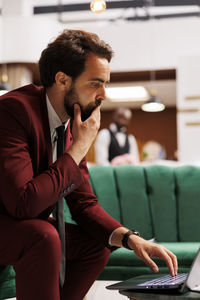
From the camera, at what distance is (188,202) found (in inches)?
112

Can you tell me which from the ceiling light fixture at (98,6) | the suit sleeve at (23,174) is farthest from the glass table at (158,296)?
the ceiling light fixture at (98,6)

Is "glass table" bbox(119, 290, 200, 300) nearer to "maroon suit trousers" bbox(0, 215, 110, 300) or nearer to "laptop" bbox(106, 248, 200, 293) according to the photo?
"laptop" bbox(106, 248, 200, 293)

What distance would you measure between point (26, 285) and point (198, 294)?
0.50m

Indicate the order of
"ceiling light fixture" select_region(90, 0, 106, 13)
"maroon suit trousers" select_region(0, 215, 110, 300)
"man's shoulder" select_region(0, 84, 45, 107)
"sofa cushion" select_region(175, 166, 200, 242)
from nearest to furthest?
"maroon suit trousers" select_region(0, 215, 110, 300)
"man's shoulder" select_region(0, 84, 45, 107)
"ceiling light fixture" select_region(90, 0, 106, 13)
"sofa cushion" select_region(175, 166, 200, 242)

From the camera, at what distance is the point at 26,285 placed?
1.24 m

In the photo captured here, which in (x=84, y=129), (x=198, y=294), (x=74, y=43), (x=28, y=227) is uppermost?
(x=74, y=43)

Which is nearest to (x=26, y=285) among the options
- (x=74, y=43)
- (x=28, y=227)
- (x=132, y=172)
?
(x=28, y=227)

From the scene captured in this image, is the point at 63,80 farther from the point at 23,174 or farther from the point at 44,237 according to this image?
the point at 44,237

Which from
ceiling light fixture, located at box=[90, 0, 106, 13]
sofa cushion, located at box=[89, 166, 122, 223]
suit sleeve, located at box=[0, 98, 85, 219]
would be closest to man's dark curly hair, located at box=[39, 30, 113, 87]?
suit sleeve, located at box=[0, 98, 85, 219]

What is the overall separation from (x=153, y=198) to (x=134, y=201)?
0.44 ft

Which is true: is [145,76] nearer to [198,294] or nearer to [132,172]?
[132,172]

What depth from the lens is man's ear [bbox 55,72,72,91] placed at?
1.47 metres

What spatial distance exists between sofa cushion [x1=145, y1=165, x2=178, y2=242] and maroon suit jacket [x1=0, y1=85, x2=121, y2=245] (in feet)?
4.39

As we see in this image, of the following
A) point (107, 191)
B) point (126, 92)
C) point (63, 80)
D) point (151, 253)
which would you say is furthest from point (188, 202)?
point (126, 92)
